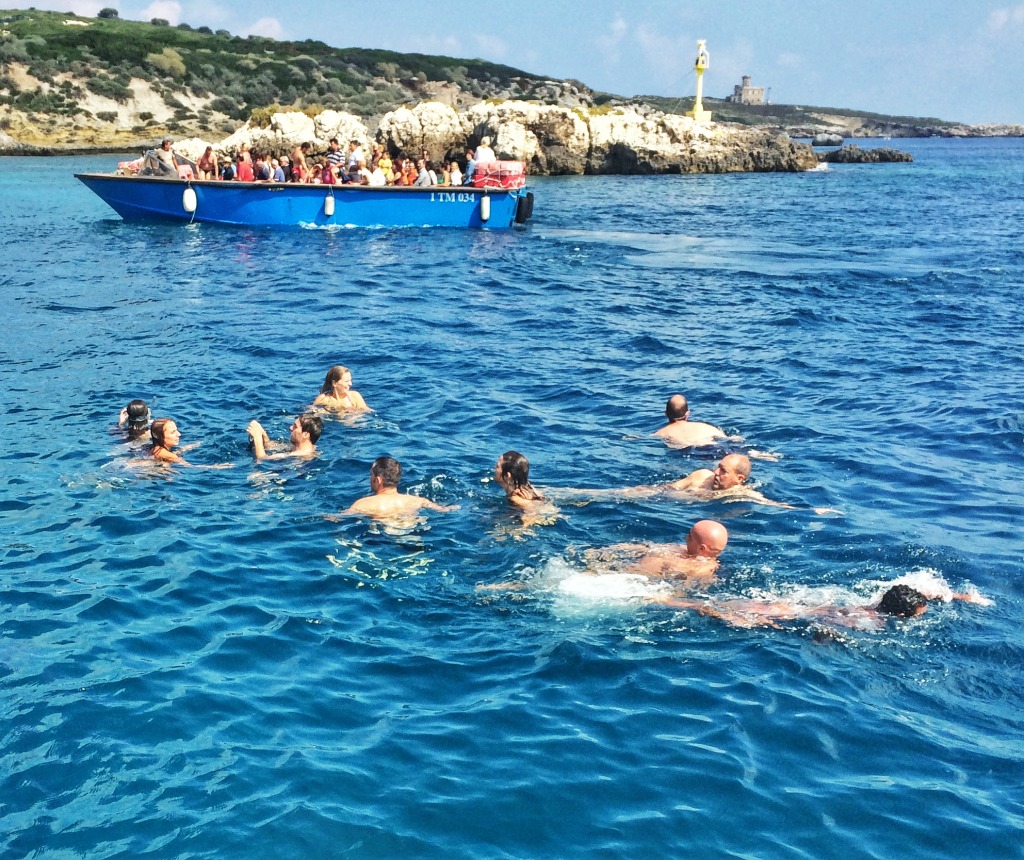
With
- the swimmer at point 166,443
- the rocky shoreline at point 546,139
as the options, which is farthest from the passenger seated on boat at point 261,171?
the swimmer at point 166,443

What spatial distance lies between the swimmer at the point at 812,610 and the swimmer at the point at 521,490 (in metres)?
1.90

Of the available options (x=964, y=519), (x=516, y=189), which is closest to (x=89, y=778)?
(x=964, y=519)

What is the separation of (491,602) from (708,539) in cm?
178

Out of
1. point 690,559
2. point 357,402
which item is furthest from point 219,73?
point 690,559

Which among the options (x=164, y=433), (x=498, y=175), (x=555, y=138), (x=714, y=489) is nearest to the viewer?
(x=714, y=489)

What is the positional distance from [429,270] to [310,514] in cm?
1471

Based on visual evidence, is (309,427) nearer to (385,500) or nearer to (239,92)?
(385,500)

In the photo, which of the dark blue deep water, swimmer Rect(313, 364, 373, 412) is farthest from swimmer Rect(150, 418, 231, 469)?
swimmer Rect(313, 364, 373, 412)

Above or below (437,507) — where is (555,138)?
above

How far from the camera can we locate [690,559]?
7988 mm

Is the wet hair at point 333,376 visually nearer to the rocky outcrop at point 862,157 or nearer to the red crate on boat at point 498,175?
the red crate on boat at point 498,175

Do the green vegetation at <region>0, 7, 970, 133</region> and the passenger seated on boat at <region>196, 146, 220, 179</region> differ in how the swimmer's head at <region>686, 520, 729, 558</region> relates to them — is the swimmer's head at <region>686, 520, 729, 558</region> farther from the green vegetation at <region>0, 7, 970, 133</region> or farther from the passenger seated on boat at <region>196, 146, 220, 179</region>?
the green vegetation at <region>0, 7, 970, 133</region>

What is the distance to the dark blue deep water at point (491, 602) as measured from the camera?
525 cm

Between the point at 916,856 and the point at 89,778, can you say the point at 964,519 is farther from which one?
the point at 89,778
